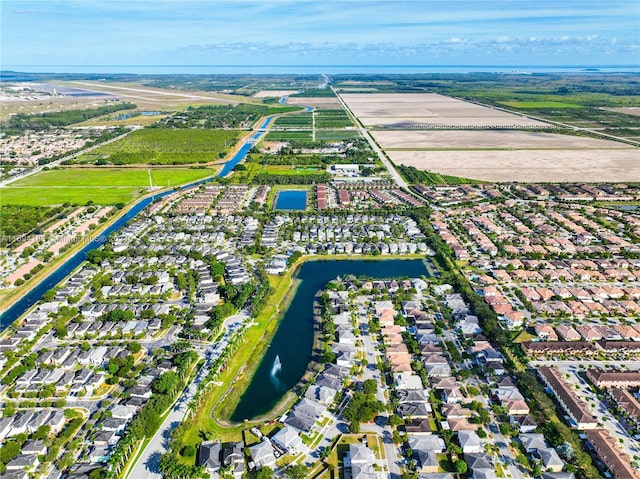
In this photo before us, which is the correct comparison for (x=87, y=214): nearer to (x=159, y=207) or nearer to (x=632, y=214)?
(x=159, y=207)

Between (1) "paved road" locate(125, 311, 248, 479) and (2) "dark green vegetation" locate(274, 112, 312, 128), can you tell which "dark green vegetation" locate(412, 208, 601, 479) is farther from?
(2) "dark green vegetation" locate(274, 112, 312, 128)

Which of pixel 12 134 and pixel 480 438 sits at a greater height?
pixel 12 134

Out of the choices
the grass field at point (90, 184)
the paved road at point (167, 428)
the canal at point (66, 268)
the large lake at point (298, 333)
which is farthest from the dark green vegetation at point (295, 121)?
the paved road at point (167, 428)

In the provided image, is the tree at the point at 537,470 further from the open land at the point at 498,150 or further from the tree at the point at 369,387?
the open land at the point at 498,150

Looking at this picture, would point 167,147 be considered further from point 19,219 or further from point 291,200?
point 19,219

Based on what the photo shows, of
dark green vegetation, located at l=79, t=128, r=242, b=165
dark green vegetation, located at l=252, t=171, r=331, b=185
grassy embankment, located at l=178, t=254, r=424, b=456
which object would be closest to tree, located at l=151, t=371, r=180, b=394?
grassy embankment, located at l=178, t=254, r=424, b=456

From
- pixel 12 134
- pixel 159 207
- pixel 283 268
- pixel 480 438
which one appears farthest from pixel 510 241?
pixel 12 134

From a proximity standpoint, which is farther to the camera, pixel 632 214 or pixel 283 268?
pixel 632 214
